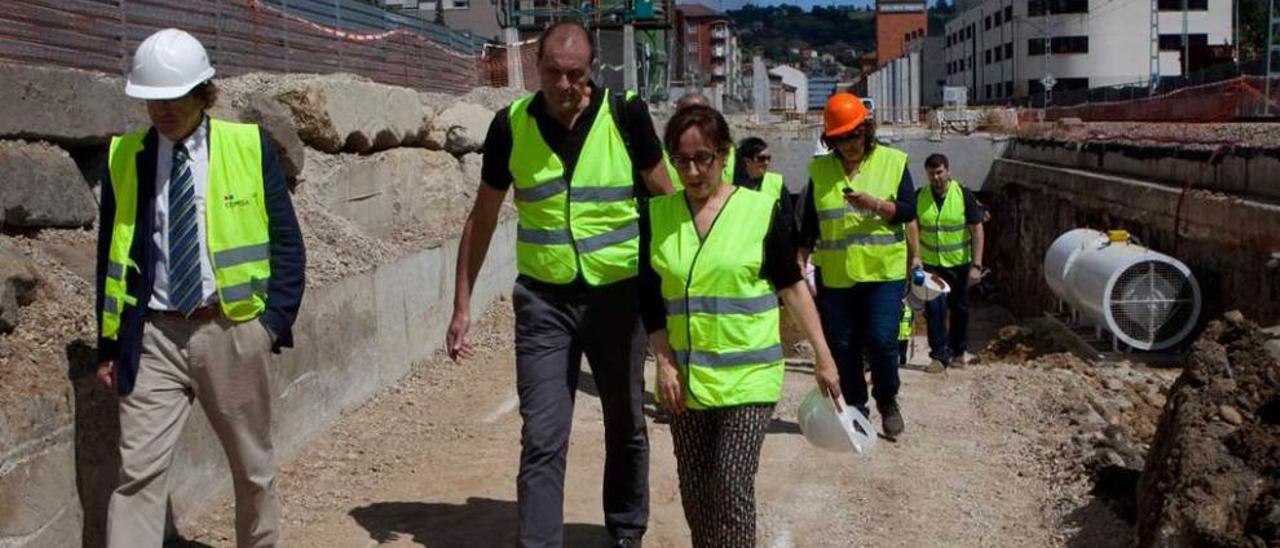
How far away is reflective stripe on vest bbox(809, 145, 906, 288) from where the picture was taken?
7547 millimetres

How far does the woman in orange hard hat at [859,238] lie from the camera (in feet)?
24.8

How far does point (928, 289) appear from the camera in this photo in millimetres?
10617

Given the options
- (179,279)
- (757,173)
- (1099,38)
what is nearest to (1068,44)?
(1099,38)

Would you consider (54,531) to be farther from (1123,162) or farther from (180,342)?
(1123,162)

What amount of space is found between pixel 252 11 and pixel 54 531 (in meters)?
6.60

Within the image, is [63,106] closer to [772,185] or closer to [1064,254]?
[772,185]

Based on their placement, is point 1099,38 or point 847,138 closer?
point 847,138

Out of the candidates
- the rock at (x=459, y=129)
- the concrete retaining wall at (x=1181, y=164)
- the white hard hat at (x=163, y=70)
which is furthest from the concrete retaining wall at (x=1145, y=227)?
the white hard hat at (x=163, y=70)

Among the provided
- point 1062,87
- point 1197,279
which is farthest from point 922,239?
point 1062,87

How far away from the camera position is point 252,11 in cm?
1066

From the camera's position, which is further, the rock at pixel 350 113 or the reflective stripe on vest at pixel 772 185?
the rock at pixel 350 113

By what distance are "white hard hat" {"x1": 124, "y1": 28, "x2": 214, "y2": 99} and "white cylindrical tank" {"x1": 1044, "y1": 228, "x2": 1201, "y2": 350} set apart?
10845 mm

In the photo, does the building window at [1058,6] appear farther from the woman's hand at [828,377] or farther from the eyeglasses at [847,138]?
the woman's hand at [828,377]

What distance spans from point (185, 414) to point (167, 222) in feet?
2.05
